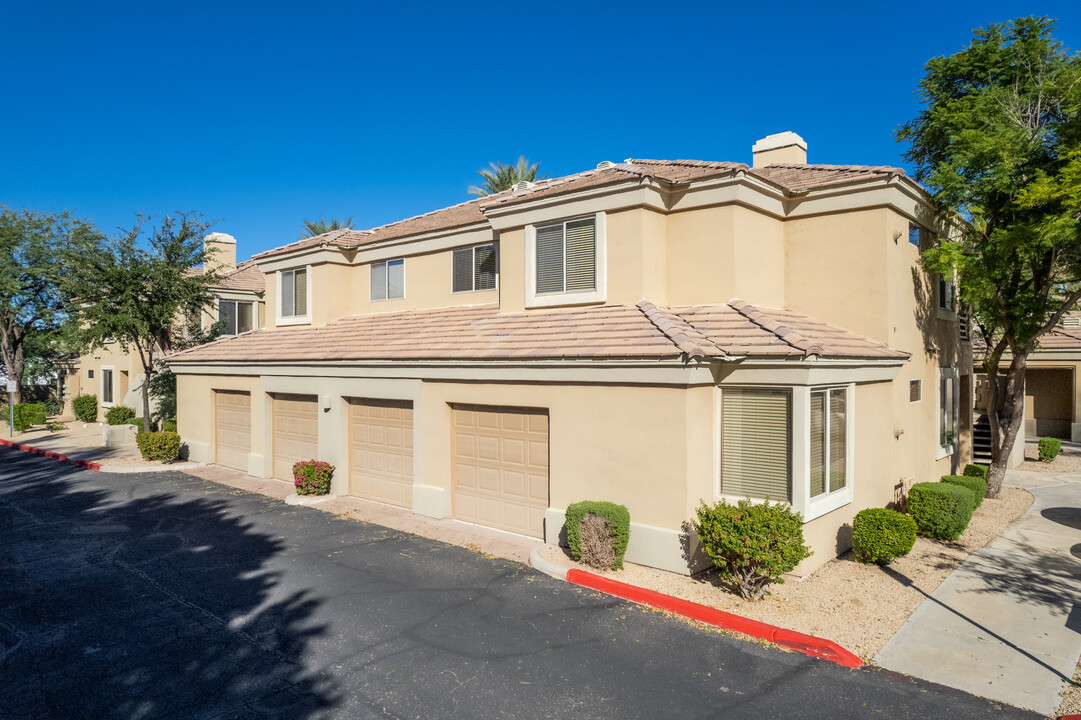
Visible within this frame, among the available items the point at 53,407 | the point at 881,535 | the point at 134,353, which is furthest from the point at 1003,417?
the point at 53,407

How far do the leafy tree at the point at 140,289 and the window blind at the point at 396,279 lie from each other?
9.78 metres

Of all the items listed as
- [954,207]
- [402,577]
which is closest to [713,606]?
[402,577]

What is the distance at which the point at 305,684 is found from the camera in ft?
22.0

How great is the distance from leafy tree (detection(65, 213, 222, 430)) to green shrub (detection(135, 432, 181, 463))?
4.44 metres

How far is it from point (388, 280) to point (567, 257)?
689 centimetres

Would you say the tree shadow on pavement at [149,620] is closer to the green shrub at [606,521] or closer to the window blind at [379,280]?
the green shrub at [606,521]

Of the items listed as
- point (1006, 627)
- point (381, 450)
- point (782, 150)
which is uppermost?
point (782, 150)

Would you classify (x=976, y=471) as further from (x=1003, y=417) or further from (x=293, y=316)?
(x=293, y=316)

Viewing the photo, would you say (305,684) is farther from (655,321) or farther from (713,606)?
(655,321)

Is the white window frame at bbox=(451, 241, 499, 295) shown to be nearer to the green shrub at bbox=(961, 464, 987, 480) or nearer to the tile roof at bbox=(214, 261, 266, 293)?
the green shrub at bbox=(961, 464, 987, 480)

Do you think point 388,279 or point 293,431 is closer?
point 293,431

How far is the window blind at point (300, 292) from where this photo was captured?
1973cm

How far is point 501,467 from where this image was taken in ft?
41.3

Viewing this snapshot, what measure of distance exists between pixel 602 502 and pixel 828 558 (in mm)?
3873
